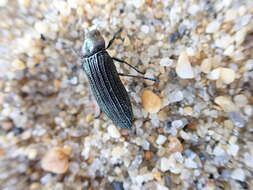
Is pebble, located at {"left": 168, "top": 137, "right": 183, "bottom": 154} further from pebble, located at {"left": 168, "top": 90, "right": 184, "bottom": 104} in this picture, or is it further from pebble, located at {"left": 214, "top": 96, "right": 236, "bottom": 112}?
pebble, located at {"left": 214, "top": 96, "right": 236, "bottom": 112}

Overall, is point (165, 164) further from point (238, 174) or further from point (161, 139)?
point (238, 174)

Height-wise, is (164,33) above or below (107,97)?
above

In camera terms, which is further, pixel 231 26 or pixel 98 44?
pixel 98 44

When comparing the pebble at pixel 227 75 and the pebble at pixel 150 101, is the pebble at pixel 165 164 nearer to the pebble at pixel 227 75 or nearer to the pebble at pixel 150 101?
the pebble at pixel 150 101

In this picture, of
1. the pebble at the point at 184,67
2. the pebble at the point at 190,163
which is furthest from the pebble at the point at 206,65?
the pebble at the point at 190,163

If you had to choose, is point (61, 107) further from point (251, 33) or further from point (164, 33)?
point (251, 33)

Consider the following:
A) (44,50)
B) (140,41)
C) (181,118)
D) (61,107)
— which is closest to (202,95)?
(181,118)

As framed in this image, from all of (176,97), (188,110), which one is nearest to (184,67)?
(176,97)

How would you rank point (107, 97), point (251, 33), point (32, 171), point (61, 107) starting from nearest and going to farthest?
point (251, 33) → point (107, 97) → point (32, 171) → point (61, 107)
